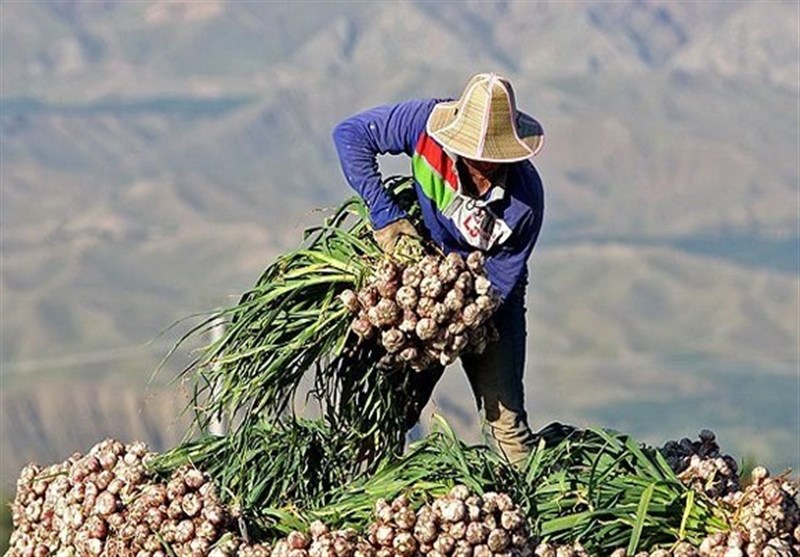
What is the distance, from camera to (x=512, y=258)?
4.34 meters

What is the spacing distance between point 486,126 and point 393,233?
0.38 metres

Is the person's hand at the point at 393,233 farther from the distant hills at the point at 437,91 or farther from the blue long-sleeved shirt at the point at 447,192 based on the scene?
the distant hills at the point at 437,91

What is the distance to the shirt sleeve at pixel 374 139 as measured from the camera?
428cm

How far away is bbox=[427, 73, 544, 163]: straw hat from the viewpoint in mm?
4164

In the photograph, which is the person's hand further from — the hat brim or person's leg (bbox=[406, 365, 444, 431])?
person's leg (bbox=[406, 365, 444, 431])

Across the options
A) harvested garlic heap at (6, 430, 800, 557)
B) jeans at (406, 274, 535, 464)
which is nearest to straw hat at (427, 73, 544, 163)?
jeans at (406, 274, 535, 464)

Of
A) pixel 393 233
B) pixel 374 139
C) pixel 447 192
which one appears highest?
pixel 374 139

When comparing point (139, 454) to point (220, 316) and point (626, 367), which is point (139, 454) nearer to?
point (220, 316)

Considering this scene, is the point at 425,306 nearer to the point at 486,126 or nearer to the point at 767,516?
the point at 486,126

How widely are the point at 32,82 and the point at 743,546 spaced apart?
87.5 m

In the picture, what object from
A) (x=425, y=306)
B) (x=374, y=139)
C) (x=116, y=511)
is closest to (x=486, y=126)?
(x=374, y=139)

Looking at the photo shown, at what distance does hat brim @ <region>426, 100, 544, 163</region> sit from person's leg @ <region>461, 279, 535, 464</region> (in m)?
0.45

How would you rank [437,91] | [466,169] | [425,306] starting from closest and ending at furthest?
[425,306], [466,169], [437,91]

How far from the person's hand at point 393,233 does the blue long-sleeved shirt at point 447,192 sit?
0.14 meters
